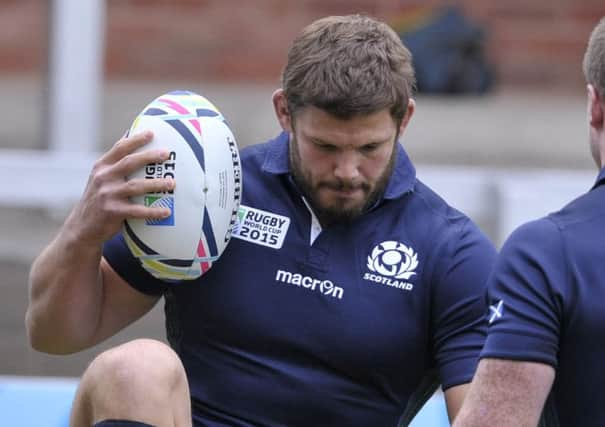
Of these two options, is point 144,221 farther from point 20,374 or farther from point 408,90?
point 20,374

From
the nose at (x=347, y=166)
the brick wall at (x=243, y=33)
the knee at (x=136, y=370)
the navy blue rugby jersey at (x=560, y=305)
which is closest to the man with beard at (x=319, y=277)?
the nose at (x=347, y=166)

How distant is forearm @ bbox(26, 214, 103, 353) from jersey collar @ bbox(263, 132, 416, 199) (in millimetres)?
423

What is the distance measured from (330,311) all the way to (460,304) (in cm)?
26

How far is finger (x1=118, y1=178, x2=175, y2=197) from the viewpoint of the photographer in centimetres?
281

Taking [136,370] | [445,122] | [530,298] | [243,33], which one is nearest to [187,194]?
[136,370]

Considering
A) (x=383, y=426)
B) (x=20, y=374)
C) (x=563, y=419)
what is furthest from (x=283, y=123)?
(x=20, y=374)

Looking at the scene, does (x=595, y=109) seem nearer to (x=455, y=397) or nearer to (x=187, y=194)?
(x=455, y=397)

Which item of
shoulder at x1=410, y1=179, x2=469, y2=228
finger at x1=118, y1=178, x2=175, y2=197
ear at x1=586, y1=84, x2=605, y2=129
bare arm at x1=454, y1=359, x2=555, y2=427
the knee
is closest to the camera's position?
bare arm at x1=454, y1=359, x2=555, y2=427

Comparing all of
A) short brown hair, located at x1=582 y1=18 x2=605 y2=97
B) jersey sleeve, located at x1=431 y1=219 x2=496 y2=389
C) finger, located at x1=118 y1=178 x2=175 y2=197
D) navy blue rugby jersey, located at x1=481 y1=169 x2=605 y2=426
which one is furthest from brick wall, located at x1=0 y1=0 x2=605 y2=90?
navy blue rugby jersey, located at x1=481 y1=169 x2=605 y2=426

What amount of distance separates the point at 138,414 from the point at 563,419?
767mm

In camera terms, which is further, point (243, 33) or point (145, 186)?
point (243, 33)

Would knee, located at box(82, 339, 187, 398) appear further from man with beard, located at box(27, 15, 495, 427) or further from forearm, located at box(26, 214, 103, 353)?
forearm, located at box(26, 214, 103, 353)

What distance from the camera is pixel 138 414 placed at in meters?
2.65

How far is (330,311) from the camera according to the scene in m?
2.97
